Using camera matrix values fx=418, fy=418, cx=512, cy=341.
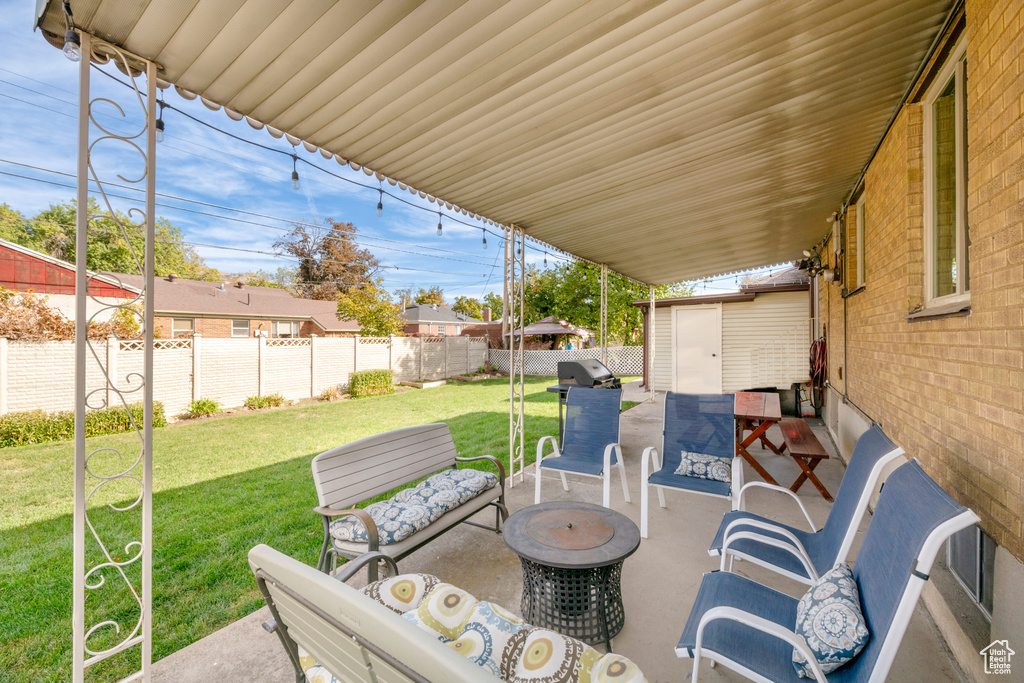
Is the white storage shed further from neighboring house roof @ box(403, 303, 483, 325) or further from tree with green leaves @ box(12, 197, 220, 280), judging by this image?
neighboring house roof @ box(403, 303, 483, 325)

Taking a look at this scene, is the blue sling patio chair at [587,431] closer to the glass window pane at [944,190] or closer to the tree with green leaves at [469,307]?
the glass window pane at [944,190]

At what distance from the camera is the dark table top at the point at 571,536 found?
2.01 meters

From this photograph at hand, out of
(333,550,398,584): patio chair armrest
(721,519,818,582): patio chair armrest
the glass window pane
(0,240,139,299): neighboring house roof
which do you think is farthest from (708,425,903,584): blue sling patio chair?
(0,240,139,299): neighboring house roof

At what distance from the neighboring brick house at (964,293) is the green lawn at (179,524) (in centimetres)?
363

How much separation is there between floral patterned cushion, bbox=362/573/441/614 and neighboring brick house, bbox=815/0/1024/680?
2.03 meters

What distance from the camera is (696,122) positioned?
9.16ft

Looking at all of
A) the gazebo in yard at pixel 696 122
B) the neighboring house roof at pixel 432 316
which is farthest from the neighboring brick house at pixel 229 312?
the gazebo in yard at pixel 696 122

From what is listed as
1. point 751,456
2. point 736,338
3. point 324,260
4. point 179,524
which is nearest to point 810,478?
point 751,456

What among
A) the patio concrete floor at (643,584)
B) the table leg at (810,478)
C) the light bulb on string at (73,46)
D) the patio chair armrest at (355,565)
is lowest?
the patio concrete floor at (643,584)

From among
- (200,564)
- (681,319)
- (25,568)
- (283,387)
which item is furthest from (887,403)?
(283,387)

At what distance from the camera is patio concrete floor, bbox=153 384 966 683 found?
6.31 ft

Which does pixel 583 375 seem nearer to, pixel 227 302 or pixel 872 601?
pixel 872 601

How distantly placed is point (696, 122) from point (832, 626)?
2793 mm

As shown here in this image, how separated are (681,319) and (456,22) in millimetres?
10508
